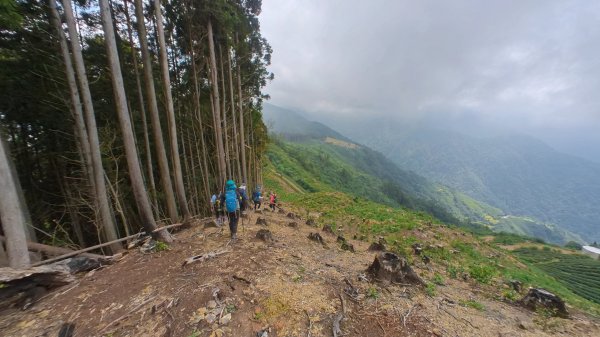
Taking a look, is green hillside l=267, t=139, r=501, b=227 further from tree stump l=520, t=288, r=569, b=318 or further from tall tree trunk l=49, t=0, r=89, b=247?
tree stump l=520, t=288, r=569, b=318

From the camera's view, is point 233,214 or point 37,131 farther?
point 37,131

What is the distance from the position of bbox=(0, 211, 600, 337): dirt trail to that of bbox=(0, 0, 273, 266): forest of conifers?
181cm

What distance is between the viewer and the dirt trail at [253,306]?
154 inches

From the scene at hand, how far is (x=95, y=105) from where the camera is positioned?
1088 cm

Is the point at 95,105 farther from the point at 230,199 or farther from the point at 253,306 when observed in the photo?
the point at 253,306

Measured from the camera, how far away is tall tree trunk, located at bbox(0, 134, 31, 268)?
16.3 feet

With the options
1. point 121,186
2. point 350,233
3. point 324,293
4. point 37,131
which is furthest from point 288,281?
point 37,131

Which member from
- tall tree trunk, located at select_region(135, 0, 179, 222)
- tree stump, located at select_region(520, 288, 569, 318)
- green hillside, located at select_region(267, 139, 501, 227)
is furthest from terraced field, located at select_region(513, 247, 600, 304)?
green hillside, located at select_region(267, 139, 501, 227)

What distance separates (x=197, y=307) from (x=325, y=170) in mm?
94207

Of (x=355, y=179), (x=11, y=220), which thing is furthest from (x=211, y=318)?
(x=355, y=179)

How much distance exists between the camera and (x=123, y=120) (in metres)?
7.73

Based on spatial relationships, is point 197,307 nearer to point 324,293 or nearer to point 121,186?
point 324,293

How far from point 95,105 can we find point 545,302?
1655cm

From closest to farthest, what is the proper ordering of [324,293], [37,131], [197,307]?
[197,307] → [324,293] → [37,131]
